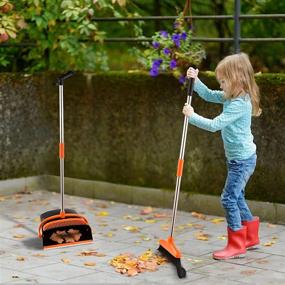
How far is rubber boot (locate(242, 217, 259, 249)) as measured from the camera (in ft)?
22.0

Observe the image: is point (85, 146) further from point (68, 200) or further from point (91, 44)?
point (91, 44)

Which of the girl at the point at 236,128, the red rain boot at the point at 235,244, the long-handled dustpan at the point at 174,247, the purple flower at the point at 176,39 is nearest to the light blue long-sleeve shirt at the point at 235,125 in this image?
the girl at the point at 236,128

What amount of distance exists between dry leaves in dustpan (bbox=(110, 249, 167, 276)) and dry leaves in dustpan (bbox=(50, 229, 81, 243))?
1.97 ft

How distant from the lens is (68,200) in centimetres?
912

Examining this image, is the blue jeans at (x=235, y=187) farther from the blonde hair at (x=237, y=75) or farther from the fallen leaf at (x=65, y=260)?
the fallen leaf at (x=65, y=260)

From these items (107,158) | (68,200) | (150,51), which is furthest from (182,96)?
(68,200)

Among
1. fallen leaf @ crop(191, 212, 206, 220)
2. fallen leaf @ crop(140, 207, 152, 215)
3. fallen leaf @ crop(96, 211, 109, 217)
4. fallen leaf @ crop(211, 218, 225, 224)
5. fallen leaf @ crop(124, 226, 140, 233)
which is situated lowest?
fallen leaf @ crop(96, 211, 109, 217)

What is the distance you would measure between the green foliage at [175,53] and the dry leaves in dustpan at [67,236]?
2129 mm

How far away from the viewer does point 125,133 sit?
29.3ft

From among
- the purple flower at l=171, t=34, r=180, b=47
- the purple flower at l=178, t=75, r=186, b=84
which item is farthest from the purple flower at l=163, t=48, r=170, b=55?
the purple flower at l=178, t=75, r=186, b=84

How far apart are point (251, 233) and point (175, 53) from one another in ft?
7.65

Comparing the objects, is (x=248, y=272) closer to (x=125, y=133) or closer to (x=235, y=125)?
(x=235, y=125)

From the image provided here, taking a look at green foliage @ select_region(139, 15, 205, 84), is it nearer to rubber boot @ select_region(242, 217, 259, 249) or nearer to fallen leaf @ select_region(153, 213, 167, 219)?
fallen leaf @ select_region(153, 213, 167, 219)

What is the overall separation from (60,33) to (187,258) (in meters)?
4.00
